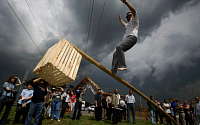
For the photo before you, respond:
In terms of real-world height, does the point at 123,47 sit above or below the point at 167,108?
above

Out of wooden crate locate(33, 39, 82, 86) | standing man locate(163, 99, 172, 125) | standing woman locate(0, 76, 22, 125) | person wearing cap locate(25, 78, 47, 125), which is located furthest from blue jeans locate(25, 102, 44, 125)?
standing man locate(163, 99, 172, 125)

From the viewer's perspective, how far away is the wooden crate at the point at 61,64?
3516mm

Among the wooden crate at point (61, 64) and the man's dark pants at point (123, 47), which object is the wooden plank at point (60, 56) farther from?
the man's dark pants at point (123, 47)

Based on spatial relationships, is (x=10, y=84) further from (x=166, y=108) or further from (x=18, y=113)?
(x=166, y=108)

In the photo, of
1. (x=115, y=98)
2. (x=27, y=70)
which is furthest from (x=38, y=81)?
(x=27, y=70)

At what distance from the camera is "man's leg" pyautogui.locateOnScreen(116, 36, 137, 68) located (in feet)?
11.5

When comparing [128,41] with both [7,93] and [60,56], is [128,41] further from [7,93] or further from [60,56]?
[7,93]

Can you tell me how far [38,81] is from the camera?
4359 millimetres

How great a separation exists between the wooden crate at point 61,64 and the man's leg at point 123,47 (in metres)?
1.71

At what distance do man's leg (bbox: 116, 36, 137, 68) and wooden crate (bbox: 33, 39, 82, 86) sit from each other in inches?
67.1

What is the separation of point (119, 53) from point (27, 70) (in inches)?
1059

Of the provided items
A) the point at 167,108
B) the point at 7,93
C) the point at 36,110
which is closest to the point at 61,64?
the point at 36,110

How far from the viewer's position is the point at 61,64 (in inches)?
143

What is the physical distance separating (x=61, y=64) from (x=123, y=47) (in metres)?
2.21
